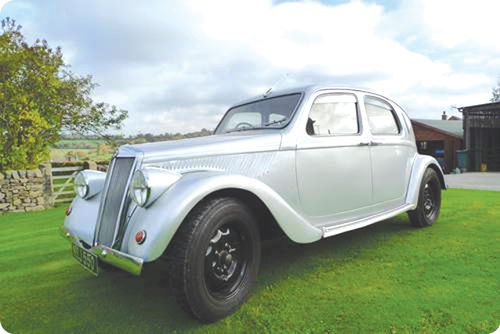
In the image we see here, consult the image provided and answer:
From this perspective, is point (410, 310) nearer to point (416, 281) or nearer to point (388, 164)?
point (416, 281)

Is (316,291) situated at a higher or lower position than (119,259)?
lower

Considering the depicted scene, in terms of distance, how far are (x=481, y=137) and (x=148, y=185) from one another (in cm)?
2003

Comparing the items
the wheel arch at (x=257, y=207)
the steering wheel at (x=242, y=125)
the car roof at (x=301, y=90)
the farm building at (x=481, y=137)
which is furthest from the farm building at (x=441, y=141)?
the wheel arch at (x=257, y=207)

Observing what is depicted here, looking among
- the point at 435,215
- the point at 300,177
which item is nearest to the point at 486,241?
the point at 435,215

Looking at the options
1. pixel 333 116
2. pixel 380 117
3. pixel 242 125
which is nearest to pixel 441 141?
pixel 380 117

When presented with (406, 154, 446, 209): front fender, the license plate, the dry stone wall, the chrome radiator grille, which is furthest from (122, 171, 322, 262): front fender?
the dry stone wall

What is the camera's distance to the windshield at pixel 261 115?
10.1 ft

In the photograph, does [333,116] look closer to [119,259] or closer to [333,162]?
[333,162]

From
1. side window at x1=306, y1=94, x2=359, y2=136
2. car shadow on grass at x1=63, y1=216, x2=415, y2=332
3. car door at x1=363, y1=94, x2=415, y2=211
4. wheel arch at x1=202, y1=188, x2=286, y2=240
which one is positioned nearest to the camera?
car shadow on grass at x1=63, y1=216, x2=415, y2=332

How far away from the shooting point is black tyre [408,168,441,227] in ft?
13.5

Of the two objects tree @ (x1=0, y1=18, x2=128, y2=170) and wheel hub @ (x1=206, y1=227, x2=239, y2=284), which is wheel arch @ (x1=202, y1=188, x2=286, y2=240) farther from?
tree @ (x1=0, y1=18, x2=128, y2=170)

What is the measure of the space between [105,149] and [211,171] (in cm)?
1250

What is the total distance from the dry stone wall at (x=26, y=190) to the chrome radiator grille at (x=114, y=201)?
25.0 ft

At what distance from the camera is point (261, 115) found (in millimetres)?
3387
